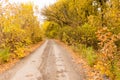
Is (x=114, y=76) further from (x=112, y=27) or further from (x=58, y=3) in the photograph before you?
(x=58, y=3)

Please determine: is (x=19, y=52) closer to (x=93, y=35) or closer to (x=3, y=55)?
(x=3, y=55)

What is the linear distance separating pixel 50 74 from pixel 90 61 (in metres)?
3.56

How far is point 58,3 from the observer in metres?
44.8

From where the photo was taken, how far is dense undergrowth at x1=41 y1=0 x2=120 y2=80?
975 centimetres

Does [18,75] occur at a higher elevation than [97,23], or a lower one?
lower

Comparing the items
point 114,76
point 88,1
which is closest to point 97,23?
point 88,1

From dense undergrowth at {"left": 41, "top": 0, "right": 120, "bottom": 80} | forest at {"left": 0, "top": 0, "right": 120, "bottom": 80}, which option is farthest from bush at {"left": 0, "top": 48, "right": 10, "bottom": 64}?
dense undergrowth at {"left": 41, "top": 0, "right": 120, "bottom": 80}

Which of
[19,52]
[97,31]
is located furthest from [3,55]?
[97,31]

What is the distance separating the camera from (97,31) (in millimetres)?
11953

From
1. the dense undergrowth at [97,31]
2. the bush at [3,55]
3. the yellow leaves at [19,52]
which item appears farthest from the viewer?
the yellow leaves at [19,52]

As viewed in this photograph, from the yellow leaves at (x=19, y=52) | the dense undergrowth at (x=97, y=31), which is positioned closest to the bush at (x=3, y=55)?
the yellow leaves at (x=19, y=52)

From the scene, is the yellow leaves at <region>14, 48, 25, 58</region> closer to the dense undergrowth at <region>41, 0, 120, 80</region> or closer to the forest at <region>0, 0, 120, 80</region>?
the forest at <region>0, 0, 120, 80</region>

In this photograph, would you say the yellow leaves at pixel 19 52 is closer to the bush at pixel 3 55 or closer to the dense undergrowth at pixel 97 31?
the bush at pixel 3 55

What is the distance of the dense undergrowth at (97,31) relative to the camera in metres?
9.75
